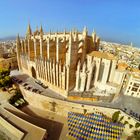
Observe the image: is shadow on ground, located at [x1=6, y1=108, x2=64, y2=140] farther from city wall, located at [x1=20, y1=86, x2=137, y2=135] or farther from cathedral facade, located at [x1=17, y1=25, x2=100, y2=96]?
cathedral facade, located at [x1=17, y1=25, x2=100, y2=96]

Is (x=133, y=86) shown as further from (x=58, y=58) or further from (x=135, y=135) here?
(x=58, y=58)

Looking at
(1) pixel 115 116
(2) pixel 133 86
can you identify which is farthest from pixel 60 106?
(2) pixel 133 86

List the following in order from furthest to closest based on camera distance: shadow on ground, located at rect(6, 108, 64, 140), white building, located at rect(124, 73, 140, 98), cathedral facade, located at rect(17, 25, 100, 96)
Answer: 1. cathedral facade, located at rect(17, 25, 100, 96)
2. white building, located at rect(124, 73, 140, 98)
3. shadow on ground, located at rect(6, 108, 64, 140)

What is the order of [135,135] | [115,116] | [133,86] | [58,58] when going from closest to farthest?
1. [135,135]
2. [115,116]
3. [133,86]
4. [58,58]

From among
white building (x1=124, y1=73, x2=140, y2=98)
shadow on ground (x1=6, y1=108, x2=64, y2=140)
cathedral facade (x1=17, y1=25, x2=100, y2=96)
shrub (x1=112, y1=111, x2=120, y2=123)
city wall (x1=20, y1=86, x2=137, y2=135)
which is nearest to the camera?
shrub (x1=112, y1=111, x2=120, y2=123)

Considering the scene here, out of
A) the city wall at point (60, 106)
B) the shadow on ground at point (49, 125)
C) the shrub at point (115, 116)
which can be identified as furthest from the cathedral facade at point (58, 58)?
the shrub at point (115, 116)

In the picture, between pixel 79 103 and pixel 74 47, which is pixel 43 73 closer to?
pixel 74 47

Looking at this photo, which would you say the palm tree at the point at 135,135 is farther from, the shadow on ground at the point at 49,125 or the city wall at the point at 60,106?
the shadow on ground at the point at 49,125

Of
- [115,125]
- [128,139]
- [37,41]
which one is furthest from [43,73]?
[128,139]

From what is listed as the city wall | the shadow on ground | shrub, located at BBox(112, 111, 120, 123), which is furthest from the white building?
the shadow on ground
